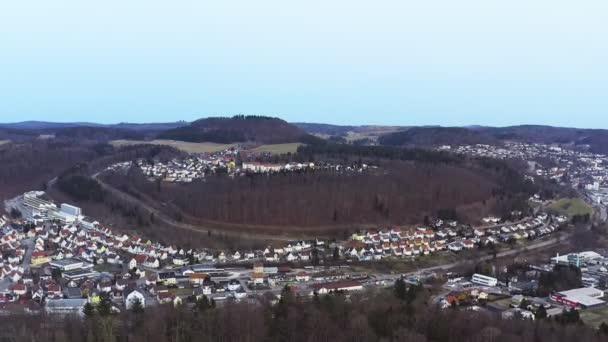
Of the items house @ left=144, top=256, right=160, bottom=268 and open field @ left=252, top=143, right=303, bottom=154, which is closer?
house @ left=144, top=256, right=160, bottom=268

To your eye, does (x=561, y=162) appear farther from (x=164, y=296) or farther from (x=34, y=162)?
(x=164, y=296)

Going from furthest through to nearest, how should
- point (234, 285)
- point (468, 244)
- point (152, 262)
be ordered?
point (468, 244)
point (152, 262)
point (234, 285)

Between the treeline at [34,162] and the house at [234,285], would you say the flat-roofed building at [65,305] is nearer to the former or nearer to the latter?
the house at [234,285]

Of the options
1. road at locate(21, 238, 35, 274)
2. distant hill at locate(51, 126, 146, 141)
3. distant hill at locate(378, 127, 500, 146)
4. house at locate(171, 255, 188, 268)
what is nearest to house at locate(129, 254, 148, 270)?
house at locate(171, 255, 188, 268)

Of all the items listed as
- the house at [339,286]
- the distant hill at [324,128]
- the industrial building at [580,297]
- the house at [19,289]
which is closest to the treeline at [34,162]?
the house at [19,289]

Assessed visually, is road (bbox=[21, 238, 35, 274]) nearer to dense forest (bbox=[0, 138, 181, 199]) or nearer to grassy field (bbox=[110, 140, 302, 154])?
dense forest (bbox=[0, 138, 181, 199])

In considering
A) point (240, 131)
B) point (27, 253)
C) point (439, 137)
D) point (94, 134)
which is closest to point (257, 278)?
point (27, 253)
